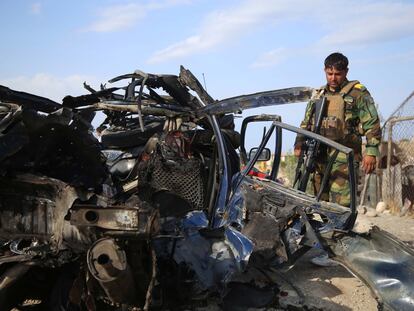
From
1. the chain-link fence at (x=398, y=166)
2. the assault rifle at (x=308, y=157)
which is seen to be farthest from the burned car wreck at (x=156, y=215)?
the chain-link fence at (x=398, y=166)

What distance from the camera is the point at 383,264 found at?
3.69 metres

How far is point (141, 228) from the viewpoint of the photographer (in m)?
2.71

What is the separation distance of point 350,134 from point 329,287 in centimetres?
161

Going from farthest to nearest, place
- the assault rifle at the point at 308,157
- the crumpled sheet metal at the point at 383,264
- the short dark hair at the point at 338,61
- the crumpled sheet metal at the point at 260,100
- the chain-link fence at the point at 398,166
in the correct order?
1. the chain-link fence at the point at 398,166
2. the short dark hair at the point at 338,61
3. the assault rifle at the point at 308,157
4. the crumpled sheet metal at the point at 260,100
5. the crumpled sheet metal at the point at 383,264

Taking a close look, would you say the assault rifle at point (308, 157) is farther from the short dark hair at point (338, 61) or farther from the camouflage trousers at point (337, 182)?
the short dark hair at point (338, 61)

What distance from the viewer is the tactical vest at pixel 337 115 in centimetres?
484

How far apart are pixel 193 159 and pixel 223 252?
905 mm

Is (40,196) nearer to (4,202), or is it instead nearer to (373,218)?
(4,202)

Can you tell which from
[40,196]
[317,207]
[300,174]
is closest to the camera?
[40,196]

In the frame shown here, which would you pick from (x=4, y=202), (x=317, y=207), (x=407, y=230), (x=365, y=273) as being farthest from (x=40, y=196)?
(x=407, y=230)

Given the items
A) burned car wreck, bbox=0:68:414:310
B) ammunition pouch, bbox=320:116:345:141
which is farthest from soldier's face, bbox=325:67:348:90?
burned car wreck, bbox=0:68:414:310

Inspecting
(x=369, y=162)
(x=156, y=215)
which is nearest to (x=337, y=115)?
(x=369, y=162)

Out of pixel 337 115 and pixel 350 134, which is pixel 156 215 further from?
pixel 350 134

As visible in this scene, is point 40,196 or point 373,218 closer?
point 40,196
